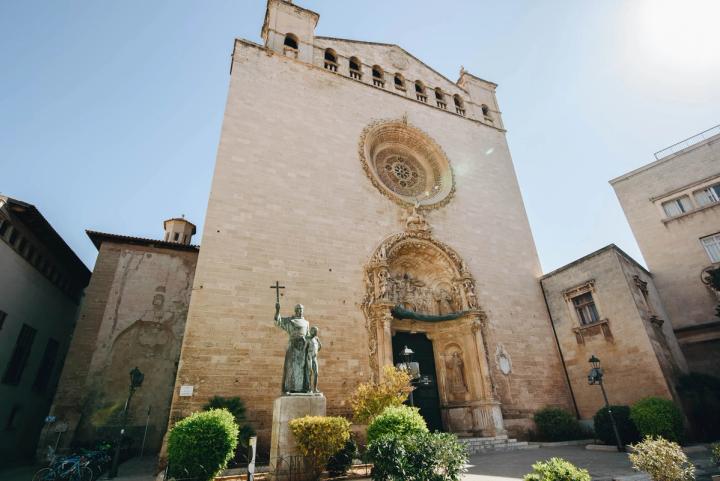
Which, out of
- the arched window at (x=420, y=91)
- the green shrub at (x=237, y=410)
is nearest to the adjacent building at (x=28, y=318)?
the green shrub at (x=237, y=410)

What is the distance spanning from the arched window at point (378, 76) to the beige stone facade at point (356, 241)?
57mm

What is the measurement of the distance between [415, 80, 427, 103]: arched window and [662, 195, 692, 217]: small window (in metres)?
11.8

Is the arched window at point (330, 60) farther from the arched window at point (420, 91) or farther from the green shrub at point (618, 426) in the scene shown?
the green shrub at point (618, 426)

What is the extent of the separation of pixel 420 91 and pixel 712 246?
548 inches

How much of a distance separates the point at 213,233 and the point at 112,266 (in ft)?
17.1

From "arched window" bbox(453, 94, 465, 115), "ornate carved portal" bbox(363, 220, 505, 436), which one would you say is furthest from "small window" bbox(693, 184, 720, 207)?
"ornate carved portal" bbox(363, 220, 505, 436)

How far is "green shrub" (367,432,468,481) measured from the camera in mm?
5008

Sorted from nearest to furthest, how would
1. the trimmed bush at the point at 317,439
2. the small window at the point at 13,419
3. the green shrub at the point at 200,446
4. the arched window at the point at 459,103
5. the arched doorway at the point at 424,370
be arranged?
the green shrub at the point at 200,446 < the trimmed bush at the point at 317,439 < the arched doorway at the point at 424,370 < the small window at the point at 13,419 < the arched window at the point at 459,103

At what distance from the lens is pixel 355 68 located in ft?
55.9

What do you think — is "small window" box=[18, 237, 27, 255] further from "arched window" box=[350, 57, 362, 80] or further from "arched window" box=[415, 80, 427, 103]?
"arched window" box=[415, 80, 427, 103]

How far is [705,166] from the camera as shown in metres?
15.6

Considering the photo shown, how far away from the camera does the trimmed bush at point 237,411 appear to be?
8.12m

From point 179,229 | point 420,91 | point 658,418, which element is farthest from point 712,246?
point 179,229

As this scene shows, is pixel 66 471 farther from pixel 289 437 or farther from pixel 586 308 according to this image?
pixel 586 308
